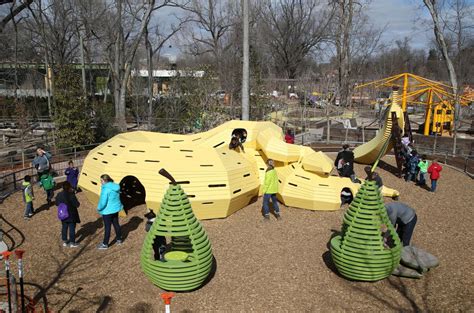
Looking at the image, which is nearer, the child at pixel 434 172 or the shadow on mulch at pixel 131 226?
the shadow on mulch at pixel 131 226

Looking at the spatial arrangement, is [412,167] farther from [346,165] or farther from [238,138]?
[238,138]

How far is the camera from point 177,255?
6.49m

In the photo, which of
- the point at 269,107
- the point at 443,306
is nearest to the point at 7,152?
the point at 269,107

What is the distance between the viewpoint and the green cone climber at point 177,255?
630 centimetres

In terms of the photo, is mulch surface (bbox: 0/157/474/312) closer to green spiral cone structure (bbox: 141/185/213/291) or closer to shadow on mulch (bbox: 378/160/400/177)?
green spiral cone structure (bbox: 141/185/213/291)

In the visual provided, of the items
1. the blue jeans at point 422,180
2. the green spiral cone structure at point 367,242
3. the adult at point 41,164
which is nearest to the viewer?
the green spiral cone structure at point 367,242

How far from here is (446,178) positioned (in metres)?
14.2

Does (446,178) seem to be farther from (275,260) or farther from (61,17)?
(61,17)

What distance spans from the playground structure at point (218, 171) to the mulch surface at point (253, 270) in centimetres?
47

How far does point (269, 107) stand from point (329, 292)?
63.4 feet

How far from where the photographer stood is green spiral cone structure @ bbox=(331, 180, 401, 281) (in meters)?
6.52

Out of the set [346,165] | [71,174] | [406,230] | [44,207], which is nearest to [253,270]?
[406,230]

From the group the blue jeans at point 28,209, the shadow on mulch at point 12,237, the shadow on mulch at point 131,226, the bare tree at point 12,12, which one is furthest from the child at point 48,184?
the bare tree at point 12,12

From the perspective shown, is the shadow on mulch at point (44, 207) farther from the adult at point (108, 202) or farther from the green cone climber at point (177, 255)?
A: the green cone climber at point (177, 255)
